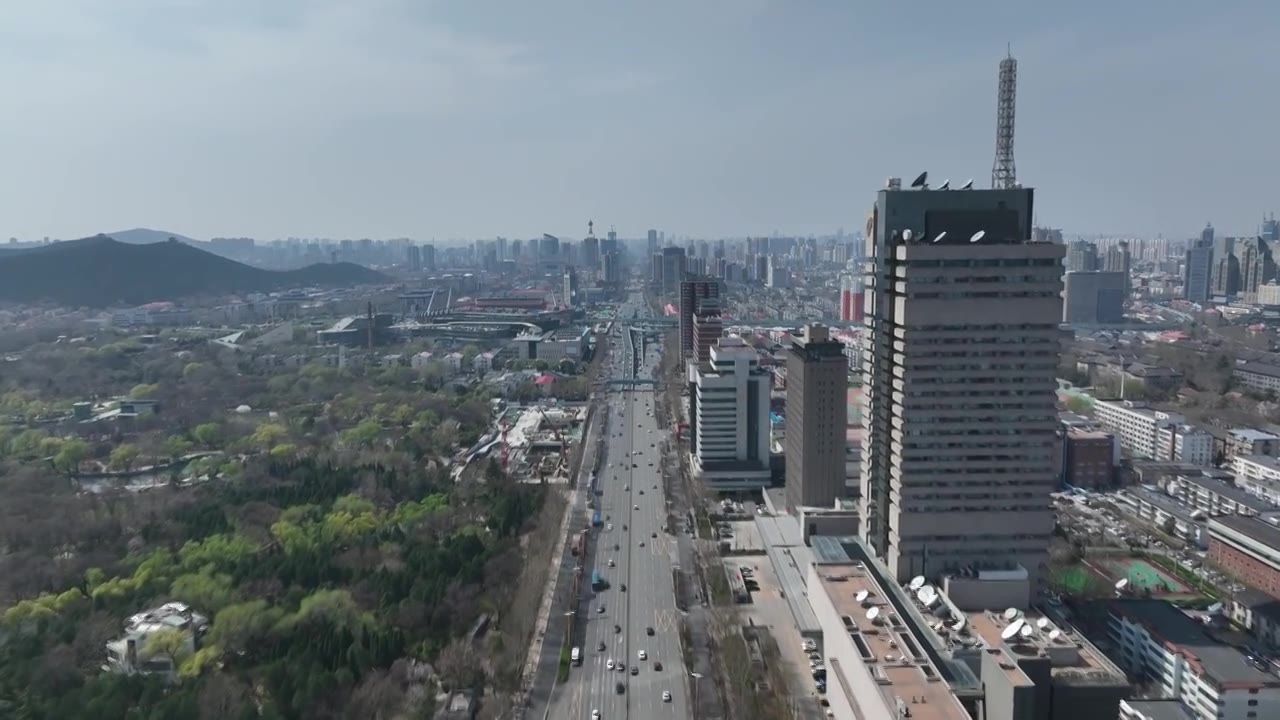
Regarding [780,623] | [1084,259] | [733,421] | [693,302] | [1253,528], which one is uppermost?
[1084,259]

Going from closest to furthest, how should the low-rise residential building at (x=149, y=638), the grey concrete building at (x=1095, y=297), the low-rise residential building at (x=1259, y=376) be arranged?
the low-rise residential building at (x=149, y=638), the low-rise residential building at (x=1259, y=376), the grey concrete building at (x=1095, y=297)

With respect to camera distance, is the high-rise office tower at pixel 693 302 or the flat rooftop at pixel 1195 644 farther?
the high-rise office tower at pixel 693 302

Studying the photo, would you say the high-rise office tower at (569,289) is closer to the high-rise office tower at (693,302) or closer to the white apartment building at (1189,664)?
the high-rise office tower at (693,302)

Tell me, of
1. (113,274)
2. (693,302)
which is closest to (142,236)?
(113,274)

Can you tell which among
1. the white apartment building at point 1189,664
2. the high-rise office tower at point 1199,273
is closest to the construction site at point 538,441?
the white apartment building at point 1189,664

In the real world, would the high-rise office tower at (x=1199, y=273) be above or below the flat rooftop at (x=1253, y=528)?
above

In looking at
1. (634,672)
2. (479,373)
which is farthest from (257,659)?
(479,373)

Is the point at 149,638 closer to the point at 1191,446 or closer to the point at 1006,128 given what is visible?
the point at 1006,128

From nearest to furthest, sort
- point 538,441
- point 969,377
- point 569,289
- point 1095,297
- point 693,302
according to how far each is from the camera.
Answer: point 969,377
point 538,441
point 693,302
point 1095,297
point 569,289
